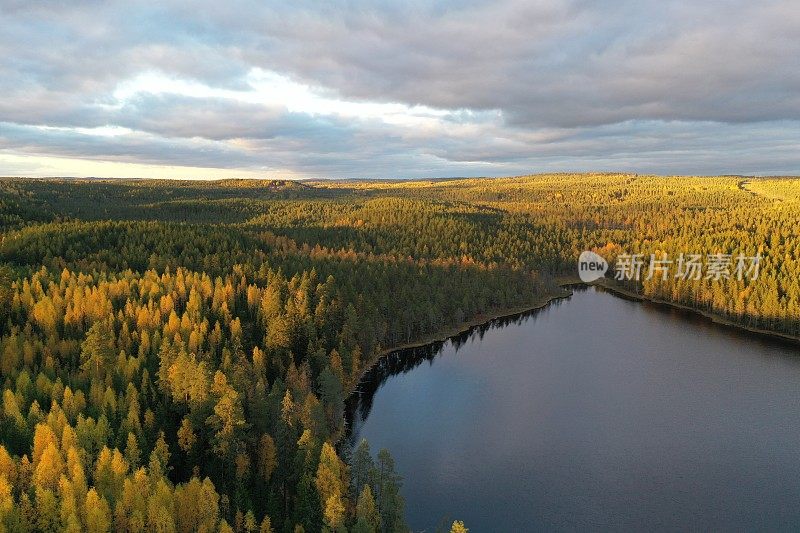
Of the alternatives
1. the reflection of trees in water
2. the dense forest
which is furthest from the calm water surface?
the dense forest

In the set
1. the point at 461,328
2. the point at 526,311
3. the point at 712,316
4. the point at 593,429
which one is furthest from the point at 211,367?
the point at 712,316

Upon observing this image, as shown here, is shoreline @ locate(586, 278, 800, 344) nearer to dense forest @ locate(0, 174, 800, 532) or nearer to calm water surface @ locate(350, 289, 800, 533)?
dense forest @ locate(0, 174, 800, 532)

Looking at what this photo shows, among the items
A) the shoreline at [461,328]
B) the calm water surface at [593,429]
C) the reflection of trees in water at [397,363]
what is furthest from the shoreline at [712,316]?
the reflection of trees in water at [397,363]

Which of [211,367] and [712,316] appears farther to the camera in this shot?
[712,316]

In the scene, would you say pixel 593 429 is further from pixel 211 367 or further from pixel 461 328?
pixel 461 328

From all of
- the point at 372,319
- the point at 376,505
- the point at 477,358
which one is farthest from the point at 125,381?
the point at 477,358

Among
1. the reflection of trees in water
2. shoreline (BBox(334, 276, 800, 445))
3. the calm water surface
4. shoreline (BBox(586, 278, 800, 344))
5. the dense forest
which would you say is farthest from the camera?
shoreline (BBox(586, 278, 800, 344))
